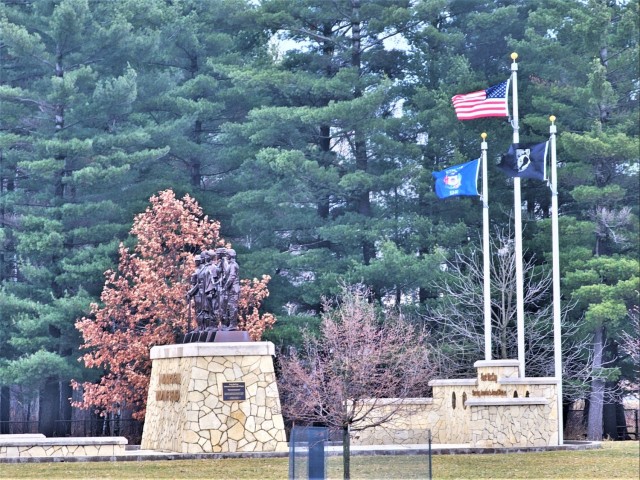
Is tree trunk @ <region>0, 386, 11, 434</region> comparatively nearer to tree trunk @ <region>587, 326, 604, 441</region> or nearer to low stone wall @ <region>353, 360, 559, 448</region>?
low stone wall @ <region>353, 360, 559, 448</region>

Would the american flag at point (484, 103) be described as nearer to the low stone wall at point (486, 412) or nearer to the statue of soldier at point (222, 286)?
the low stone wall at point (486, 412)

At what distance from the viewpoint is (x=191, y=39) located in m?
45.9

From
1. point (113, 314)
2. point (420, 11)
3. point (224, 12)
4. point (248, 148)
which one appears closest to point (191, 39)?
point (224, 12)

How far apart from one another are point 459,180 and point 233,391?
9109mm

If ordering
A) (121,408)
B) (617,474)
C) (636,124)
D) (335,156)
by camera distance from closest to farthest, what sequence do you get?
(617,474) < (636,124) < (121,408) < (335,156)

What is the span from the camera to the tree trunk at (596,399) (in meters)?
38.2

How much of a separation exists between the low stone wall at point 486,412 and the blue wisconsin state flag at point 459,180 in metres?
4.79

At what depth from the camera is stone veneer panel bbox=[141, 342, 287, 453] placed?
25656mm

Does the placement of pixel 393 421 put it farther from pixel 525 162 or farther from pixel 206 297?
pixel 525 162

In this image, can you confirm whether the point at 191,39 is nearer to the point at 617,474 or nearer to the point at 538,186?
the point at 538,186

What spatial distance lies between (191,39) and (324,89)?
576 centimetres

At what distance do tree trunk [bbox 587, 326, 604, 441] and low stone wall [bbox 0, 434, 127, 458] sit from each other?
1715 centimetres

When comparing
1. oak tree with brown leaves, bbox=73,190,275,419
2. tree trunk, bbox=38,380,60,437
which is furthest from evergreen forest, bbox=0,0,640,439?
oak tree with brown leaves, bbox=73,190,275,419

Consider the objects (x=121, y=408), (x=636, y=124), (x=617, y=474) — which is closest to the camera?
(x=617, y=474)
